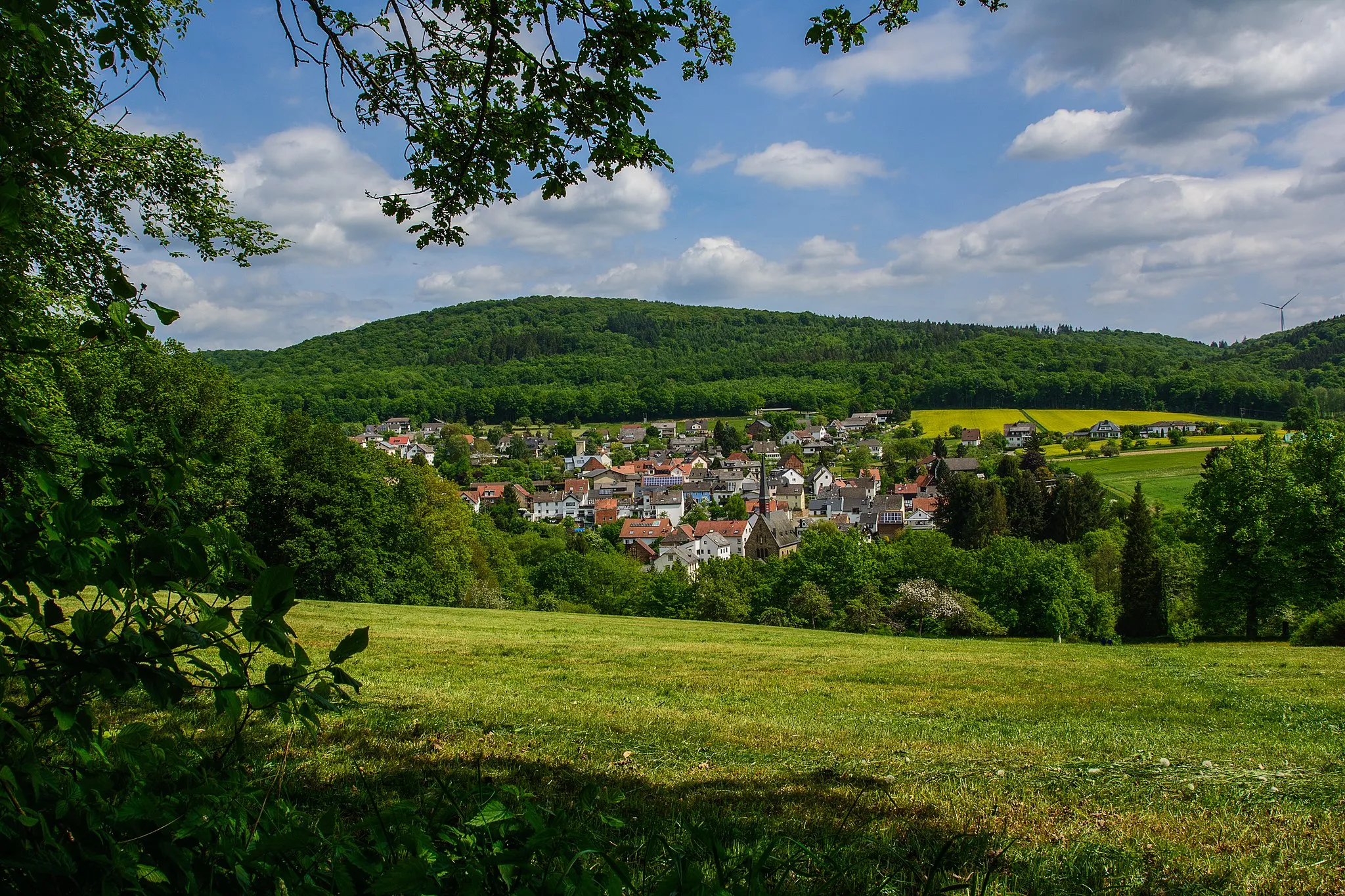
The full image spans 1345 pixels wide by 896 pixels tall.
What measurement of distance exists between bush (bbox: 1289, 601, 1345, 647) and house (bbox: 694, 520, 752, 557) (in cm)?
7400

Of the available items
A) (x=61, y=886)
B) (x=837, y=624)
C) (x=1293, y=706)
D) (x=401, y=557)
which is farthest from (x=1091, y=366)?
(x=61, y=886)

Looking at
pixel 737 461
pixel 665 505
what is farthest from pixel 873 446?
pixel 665 505

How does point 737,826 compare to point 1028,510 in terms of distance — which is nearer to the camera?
point 737,826

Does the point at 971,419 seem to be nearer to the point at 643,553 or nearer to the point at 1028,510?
the point at 1028,510

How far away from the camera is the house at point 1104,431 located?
13950cm

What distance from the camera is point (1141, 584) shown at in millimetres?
43250

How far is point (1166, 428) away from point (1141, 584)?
365 feet

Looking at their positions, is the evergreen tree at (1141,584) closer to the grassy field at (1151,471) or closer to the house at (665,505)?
the grassy field at (1151,471)

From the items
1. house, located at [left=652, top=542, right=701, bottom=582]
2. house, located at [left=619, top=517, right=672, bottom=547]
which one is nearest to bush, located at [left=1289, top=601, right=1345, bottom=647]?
house, located at [left=652, top=542, right=701, bottom=582]

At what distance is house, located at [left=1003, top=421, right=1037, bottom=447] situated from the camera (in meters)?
146

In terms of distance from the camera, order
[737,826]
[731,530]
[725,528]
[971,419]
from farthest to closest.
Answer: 1. [971,419]
2. [725,528]
3. [731,530]
4. [737,826]

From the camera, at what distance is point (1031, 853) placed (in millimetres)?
3582

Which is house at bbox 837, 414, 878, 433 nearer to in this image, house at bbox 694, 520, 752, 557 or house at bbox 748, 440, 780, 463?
house at bbox 748, 440, 780, 463

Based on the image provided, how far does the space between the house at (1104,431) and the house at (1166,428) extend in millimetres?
4848
